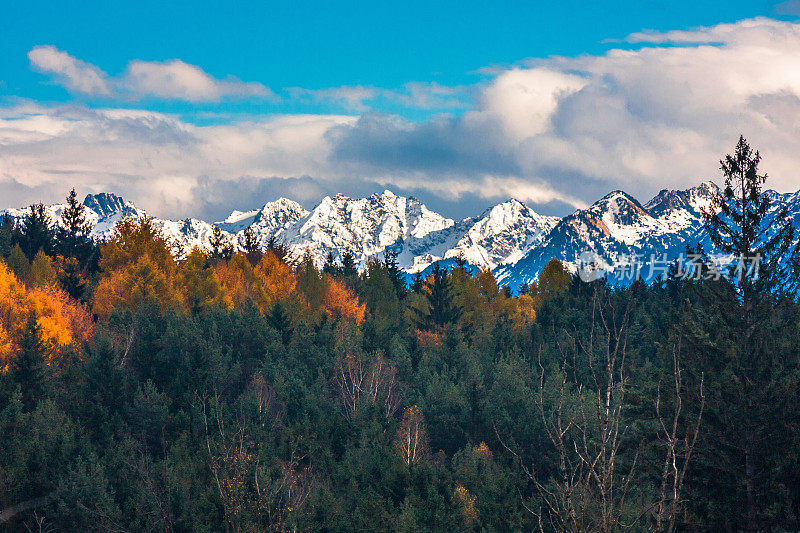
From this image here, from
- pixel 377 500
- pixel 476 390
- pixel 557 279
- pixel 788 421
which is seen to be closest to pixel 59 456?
pixel 377 500

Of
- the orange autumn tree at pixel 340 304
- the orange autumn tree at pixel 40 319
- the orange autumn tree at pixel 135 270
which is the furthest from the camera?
the orange autumn tree at pixel 340 304

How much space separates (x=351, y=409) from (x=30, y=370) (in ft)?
75.2

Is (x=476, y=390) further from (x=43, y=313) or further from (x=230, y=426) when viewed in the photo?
(x=43, y=313)

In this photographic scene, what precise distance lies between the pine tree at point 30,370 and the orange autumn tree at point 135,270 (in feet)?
53.2

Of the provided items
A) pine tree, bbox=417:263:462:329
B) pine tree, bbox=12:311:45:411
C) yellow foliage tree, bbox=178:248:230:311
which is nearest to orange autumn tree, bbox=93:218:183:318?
yellow foliage tree, bbox=178:248:230:311

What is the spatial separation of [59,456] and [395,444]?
2070 cm

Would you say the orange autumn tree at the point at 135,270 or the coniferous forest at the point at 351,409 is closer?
the coniferous forest at the point at 351,409

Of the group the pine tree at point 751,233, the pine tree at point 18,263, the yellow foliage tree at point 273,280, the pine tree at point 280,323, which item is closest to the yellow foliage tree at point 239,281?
the yellow foliage tree at point 273,280

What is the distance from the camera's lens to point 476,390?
54094 millimetres

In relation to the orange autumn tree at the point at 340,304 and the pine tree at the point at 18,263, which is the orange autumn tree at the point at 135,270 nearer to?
the pine tree at the point at 18,263

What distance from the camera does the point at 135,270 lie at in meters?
65.0

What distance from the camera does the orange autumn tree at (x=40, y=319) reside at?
163 feet

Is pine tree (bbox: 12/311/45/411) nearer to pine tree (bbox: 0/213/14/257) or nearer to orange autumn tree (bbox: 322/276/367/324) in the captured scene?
pine tree (bbox: 0/213/14/257)

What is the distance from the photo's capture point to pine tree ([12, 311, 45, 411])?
45406 millimetres
